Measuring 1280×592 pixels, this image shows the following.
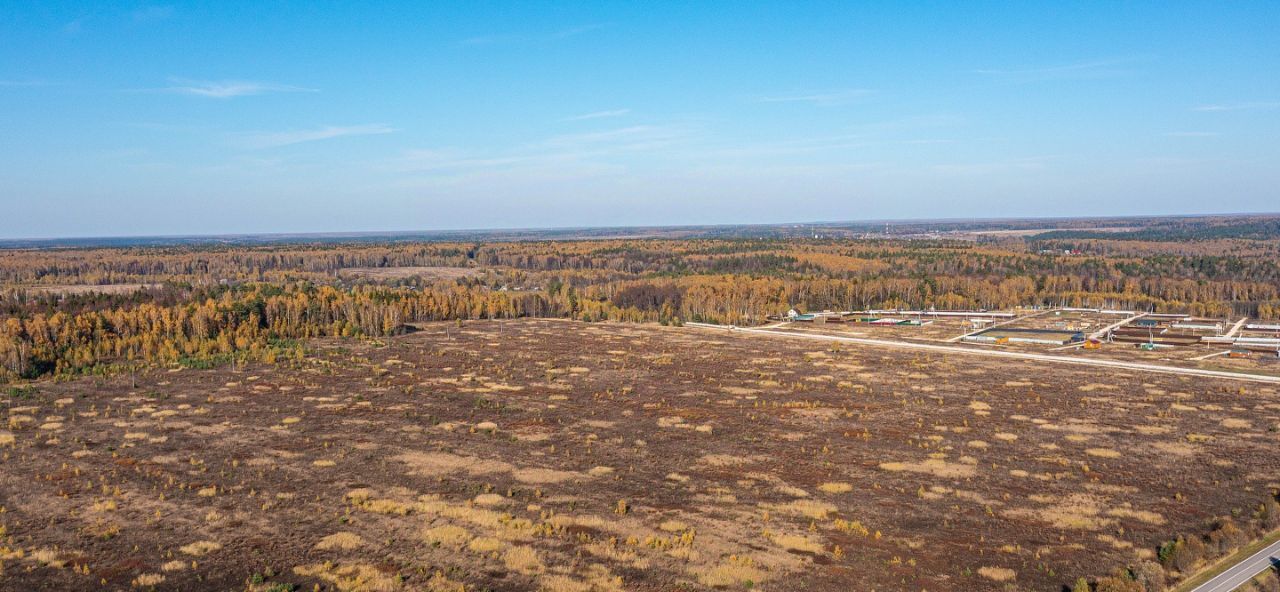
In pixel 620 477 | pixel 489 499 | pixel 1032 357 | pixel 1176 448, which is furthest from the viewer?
pixel 1032 357

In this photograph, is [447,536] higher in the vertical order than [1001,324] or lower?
higher

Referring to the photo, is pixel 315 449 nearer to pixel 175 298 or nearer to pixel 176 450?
pixel 176 450

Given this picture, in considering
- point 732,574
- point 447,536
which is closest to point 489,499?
point 447,536

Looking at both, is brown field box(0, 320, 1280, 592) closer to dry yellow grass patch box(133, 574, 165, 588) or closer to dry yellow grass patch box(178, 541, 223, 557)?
dry yellow grass patch box(133, 574, 165, 588)

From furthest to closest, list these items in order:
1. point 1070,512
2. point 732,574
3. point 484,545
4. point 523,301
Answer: point 523,301 < point 1070,512 < point 484,545 < point 732,574

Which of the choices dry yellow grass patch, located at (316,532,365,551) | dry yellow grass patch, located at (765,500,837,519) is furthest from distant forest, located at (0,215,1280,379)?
dry yellow grass patch, located at (765,500,837,519)

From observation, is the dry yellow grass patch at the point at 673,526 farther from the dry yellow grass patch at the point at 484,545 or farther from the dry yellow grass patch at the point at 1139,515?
the dry yellow grass patch at the point at 1139,515

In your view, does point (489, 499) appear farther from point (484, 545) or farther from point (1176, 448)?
point (1176, 448)
